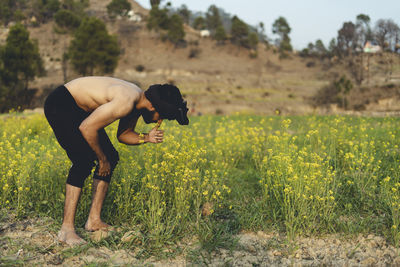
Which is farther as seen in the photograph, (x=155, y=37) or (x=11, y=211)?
(x=155, y=37)

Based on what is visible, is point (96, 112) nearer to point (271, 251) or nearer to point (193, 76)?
point (271, 251)

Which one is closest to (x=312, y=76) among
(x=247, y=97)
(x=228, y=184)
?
(x=247, y=97)

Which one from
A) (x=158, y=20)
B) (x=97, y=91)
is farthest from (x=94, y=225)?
(x=158, y=20)

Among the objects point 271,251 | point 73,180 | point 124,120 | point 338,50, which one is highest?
point 338,50

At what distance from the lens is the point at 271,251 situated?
3238mm

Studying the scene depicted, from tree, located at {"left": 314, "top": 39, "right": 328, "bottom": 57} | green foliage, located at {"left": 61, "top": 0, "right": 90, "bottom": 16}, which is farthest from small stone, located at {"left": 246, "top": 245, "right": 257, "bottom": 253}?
tree, located at {"left": 314, "top": 39, "right": 328, "bottom": 57}

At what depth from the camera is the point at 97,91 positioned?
315 cm

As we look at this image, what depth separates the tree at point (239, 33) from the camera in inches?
2542

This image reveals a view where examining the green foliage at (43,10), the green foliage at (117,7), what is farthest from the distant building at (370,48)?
the green foliage at (43,10)

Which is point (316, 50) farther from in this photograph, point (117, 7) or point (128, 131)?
point (128, 131)

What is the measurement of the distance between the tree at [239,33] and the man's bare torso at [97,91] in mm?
63729

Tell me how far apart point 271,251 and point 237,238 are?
0.35m

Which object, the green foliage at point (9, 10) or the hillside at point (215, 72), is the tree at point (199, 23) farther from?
the green foliage at point (9, 10)

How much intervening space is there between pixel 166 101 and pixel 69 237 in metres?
1.57
